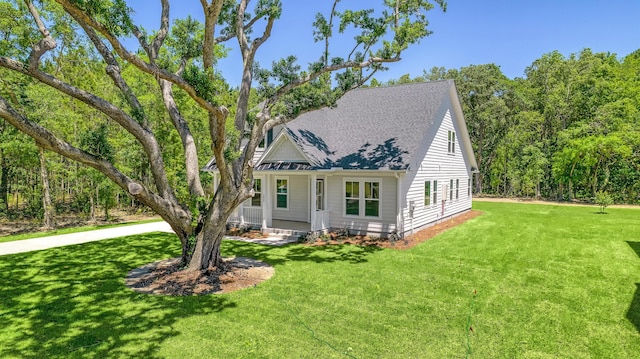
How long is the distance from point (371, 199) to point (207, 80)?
30.5ft

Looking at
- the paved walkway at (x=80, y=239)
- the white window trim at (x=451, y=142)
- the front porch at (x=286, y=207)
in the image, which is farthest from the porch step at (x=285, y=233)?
the white window trim at (x=451, y=142)

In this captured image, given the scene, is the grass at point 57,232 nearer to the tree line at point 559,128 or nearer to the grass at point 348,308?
the grass at point 348,308

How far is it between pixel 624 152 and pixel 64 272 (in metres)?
32.9

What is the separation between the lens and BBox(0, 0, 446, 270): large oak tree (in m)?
6.08

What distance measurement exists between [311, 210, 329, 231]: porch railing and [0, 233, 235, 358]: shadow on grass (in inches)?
226

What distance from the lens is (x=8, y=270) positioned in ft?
30.1

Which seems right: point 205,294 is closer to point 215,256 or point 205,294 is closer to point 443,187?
point 215,256

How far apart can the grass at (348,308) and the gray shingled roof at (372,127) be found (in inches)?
163

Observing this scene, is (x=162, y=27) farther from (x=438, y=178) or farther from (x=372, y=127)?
(x=438, y=178)

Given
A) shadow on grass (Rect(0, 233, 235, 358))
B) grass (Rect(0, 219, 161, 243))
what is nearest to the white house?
grass (Rect(0, 219, 161, 243))

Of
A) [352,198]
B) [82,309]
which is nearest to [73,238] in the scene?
[82,309]

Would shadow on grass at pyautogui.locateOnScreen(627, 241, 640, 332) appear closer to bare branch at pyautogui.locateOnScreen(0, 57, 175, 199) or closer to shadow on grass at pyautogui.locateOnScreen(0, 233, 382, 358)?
shadow on grass at pyautogui.locateOnScreen(0, 233, 382, 358)

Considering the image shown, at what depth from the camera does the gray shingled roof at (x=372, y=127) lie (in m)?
13.9

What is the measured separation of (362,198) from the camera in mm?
14086
